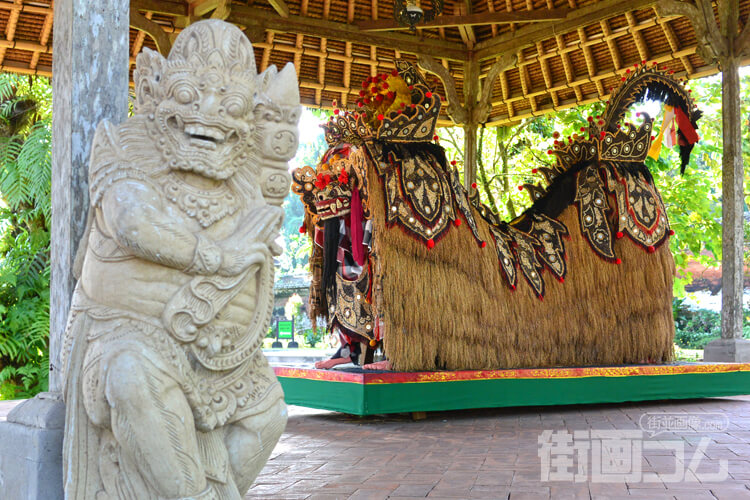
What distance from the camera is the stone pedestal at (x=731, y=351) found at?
286 inches

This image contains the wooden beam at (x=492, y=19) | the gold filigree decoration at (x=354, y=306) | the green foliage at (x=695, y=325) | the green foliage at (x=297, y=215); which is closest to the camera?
the gold filigree decoration at (x=354, y=306)

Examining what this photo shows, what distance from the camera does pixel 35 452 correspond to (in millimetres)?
2562

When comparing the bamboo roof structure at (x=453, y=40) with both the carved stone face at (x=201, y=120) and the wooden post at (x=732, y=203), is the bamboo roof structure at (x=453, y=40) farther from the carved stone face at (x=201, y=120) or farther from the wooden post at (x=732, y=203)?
the carved stone face at (x=201, y=120)

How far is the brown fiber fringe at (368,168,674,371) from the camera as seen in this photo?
18.1 ft

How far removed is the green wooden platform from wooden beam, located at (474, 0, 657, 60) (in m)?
3.57

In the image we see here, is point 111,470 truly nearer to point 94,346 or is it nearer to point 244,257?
point 94,346

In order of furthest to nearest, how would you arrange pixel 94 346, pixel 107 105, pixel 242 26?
pixel 242 26, pixel 107 105, pixel 94 346

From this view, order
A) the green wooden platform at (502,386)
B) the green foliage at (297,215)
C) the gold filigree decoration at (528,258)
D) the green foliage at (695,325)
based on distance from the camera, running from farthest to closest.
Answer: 1. the green foliage at (297,215)
2. the green foliage at (695,325)
3. the gold filigree decoration at (528,258)
4. the green wooden platform at (502,386)

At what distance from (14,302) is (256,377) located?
663 centimetres

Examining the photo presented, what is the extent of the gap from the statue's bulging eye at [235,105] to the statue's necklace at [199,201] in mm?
237

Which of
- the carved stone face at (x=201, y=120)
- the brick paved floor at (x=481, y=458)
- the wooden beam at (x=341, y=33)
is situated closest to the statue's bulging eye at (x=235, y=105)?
the carved stone face at (x=201, y=120)

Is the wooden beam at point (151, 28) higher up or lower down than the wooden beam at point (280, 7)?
lower down

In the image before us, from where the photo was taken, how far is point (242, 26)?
742 centimetres

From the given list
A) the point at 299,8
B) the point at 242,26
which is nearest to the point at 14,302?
the point at 242,26
